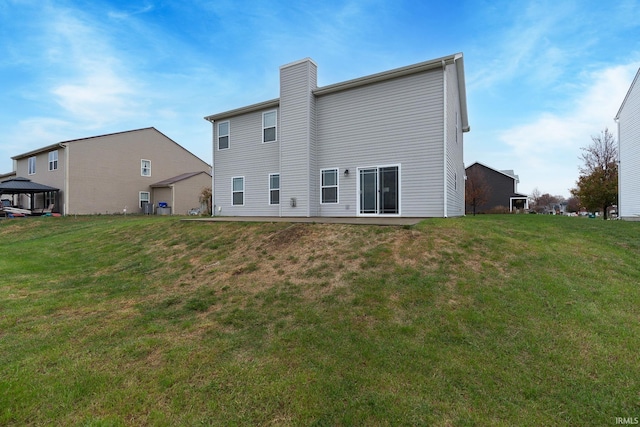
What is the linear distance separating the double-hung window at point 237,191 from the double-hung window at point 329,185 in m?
4.48

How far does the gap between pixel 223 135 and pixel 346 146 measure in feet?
23.2

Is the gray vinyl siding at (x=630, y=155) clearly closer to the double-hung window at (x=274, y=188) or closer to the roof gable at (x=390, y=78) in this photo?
the roof gable at (x=390, y=78)

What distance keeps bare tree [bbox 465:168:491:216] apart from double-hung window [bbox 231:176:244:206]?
2275 centimetres

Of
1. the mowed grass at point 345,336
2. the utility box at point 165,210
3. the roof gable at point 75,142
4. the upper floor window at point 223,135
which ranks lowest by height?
the mowed grass at point 345,336

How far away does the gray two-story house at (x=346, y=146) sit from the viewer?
1033 centimetres

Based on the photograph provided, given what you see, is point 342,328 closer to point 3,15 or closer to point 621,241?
point 621,241

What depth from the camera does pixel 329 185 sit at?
12.5 meters

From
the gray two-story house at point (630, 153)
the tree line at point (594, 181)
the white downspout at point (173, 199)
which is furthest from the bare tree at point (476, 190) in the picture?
the white downspout at point (173, 199)

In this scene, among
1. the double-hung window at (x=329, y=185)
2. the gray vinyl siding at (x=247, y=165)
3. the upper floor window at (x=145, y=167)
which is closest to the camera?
the double-hung window at (x=329, y=185)

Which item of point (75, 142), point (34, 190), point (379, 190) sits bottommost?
point (379, 190)

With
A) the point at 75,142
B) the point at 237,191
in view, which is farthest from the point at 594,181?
the point at 75,142

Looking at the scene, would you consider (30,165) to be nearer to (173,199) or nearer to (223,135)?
(173,199)

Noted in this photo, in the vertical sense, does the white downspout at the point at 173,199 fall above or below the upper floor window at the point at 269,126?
below
